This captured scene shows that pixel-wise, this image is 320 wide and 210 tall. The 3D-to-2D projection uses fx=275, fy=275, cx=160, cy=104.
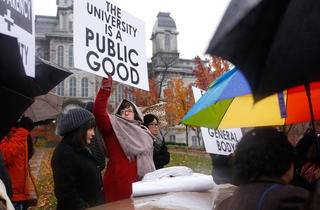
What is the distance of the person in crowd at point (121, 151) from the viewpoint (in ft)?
9.62

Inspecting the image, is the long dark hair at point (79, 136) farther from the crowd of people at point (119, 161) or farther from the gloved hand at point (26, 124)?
the gloved hand at point (26, 124)

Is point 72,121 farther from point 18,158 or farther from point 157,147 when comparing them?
point 157,147

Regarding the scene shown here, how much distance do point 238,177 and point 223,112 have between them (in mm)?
1333

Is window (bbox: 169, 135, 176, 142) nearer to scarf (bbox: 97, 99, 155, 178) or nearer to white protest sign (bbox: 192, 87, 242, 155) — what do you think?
white protest sign (bbox: 192, 87, 242, 155)

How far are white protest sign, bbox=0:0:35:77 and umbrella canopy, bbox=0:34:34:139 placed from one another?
328 millimetres

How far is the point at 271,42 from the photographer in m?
1.10

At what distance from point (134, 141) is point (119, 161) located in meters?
0.27

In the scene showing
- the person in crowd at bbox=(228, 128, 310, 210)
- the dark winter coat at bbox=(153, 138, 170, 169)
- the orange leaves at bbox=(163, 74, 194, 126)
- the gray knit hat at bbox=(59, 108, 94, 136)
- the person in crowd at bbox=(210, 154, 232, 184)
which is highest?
the orange leaves at bbox=(163, 74, 194, 126)

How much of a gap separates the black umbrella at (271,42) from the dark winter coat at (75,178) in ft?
6.72

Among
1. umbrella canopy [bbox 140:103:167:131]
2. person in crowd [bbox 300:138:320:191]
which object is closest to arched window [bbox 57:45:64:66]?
umbrella canopy [bbox 140:103:167:131]

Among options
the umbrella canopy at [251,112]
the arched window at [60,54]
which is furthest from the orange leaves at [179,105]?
the umbrella canopy at [251,112]

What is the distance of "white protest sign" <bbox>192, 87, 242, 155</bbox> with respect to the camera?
4113mm

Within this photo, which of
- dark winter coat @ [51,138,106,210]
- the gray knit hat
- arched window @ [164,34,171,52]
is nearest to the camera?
dark winter coat @ [51,138,106,210]

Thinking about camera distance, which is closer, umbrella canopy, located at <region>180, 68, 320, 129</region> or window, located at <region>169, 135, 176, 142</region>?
umbrella canopy, located at <region>180, 68, 320, 129</region>
